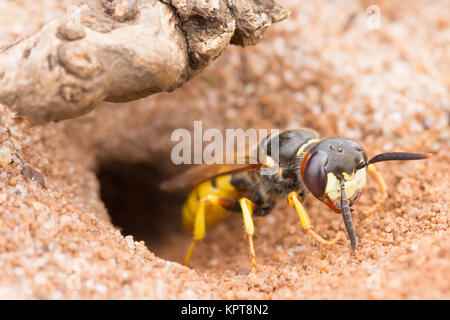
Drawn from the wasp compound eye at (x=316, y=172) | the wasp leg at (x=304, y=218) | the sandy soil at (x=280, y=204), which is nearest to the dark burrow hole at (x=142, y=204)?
the sandy soil at (x=280, y=204)

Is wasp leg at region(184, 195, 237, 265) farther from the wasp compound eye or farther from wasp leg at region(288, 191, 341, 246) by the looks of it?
the wasp compound eye

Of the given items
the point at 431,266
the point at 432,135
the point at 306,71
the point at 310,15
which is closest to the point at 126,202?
the point at 306,71

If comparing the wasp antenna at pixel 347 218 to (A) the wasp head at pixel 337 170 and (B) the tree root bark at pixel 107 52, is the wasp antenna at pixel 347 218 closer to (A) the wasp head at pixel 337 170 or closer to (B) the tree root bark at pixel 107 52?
(A) the wasp head at pixel 337 170

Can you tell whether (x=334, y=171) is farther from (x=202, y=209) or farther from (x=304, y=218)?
(x=202, y=209)

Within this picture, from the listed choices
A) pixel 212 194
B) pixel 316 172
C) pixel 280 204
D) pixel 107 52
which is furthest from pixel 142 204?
pixel 107 52

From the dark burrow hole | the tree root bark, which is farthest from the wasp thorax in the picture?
the dark burrow hole
